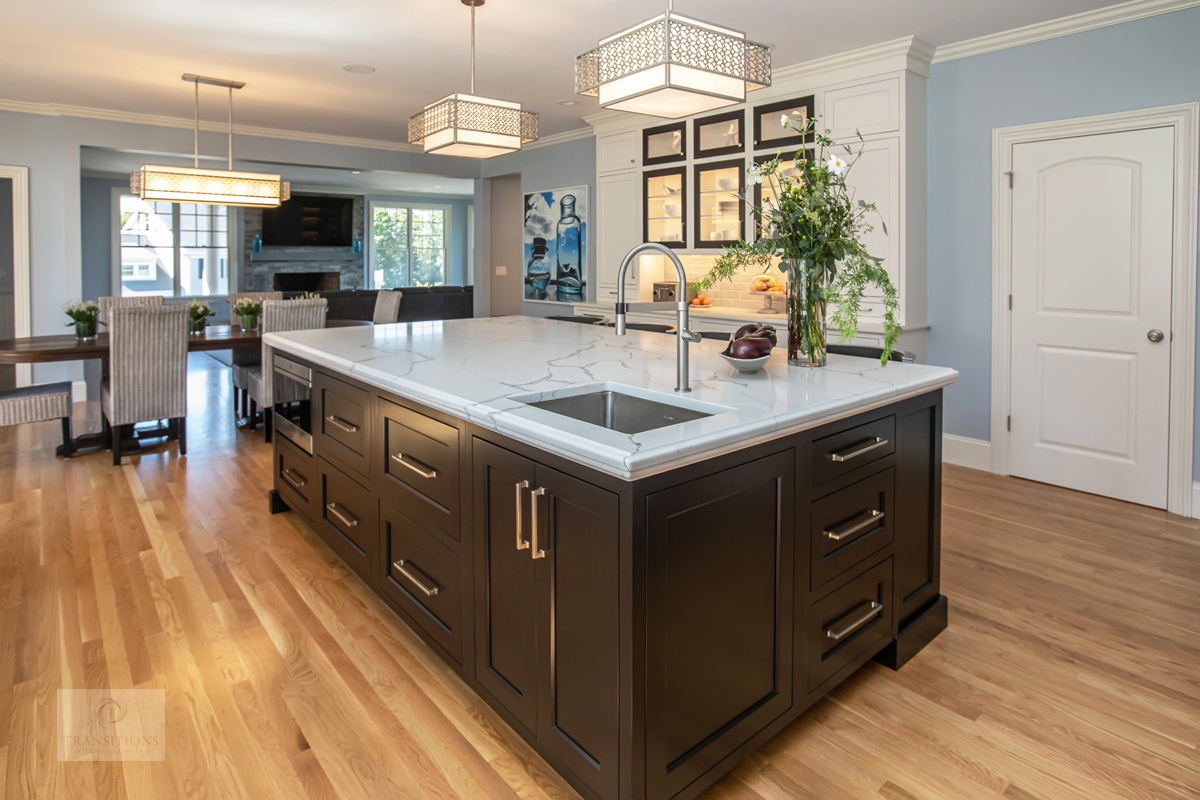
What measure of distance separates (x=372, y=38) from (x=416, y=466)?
10.6 ft

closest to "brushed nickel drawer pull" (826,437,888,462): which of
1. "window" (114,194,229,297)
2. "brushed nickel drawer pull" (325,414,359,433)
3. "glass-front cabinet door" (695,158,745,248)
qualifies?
"brushed nickel drawer pull" (325,414,359,433)

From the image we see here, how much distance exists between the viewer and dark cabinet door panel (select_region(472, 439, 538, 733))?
5.76ft

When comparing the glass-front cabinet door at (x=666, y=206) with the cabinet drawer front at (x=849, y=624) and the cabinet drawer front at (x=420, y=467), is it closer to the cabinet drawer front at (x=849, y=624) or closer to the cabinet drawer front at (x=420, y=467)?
the cabinet drawer front at (x=420, y=467)

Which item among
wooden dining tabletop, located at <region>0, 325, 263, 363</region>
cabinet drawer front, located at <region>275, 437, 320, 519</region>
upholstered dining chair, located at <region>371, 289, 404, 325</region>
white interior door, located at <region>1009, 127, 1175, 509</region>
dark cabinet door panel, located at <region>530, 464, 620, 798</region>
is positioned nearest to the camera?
dark cabinet door panel, located at <region>530, 464, 620, 798</region>

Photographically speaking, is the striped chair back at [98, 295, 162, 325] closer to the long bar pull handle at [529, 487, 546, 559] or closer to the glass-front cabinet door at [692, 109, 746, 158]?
the glass-front cabinet door at [692, 109, 746, 158]

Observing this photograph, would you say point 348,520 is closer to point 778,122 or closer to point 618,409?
point 618,409

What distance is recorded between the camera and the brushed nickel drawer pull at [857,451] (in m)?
1.94

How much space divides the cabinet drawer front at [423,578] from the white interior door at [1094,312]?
3697 mm

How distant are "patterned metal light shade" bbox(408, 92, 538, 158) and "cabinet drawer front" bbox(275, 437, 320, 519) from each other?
63.8 inches

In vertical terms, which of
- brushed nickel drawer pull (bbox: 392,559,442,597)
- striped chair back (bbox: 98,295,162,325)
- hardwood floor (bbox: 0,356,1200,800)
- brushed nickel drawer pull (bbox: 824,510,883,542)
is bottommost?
hardwood floor (bbox: 0,356,1200,800)

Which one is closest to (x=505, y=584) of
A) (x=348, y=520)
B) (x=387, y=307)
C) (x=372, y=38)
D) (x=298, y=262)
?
(x=348, y=520)

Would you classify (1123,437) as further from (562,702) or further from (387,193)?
(387,193)

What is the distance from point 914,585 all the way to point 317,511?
2327mm

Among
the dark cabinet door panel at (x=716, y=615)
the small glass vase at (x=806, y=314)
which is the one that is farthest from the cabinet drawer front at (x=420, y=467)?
the small glass vase at (x=806, y=314)
